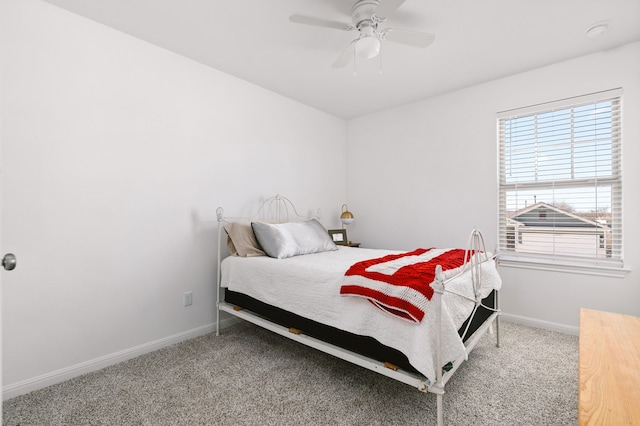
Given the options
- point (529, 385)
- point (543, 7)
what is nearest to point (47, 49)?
point (543, 7)

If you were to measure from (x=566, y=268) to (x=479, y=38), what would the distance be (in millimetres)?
2197

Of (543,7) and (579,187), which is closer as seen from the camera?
(543,7)

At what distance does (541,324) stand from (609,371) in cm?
221

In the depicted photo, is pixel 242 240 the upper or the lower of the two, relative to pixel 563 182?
lower

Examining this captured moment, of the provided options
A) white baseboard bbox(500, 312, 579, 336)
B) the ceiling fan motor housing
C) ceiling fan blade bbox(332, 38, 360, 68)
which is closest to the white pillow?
ceiling fan blade bbox(332, 38, 360, 68)

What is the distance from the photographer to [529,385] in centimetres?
205

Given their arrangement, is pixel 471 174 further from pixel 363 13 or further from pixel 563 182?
pixel 363 13

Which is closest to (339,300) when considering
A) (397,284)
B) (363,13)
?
(397,284)

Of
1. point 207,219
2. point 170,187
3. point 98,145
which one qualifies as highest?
point 98,145

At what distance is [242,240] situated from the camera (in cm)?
286

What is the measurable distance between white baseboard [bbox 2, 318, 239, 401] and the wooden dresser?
277 cm

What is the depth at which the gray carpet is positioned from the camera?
175cm

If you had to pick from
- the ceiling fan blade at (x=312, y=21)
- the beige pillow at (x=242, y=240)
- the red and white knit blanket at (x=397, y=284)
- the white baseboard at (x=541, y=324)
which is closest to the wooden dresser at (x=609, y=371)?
the red and white knit blanket at (x=397, y=284)

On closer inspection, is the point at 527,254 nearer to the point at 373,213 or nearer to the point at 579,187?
the point at 579,187
